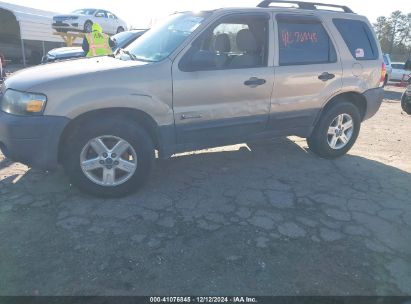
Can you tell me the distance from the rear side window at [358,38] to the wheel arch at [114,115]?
2.91 meters

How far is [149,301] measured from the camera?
8.06 ft

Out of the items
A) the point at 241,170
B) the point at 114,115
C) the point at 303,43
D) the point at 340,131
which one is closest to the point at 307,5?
the point at 303,43

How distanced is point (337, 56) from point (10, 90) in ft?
12.8

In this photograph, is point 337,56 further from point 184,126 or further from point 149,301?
point 149,301

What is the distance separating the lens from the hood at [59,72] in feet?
11.3

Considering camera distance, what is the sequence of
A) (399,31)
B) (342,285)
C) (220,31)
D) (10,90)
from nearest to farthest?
1. (342,285)
2. (10,90)
3. (220,31)
4. (399,31)

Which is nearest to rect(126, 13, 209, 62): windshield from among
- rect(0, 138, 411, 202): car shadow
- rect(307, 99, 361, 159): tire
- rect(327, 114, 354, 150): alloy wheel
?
rect(0, 138, 411, 202): car shadow

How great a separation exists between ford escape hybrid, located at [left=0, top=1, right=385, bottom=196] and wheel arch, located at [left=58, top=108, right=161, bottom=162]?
10 millimetres

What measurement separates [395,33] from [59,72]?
2293 inches

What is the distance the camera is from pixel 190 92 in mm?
3877

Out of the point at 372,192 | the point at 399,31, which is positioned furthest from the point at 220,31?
the point at 399,31

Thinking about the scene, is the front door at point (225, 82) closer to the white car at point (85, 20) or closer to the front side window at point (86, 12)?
the white car at point (85, 20)

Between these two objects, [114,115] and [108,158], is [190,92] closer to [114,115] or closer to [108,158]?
[114,115]

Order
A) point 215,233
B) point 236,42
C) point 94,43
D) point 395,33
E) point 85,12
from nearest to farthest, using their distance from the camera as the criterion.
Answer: point 215,233 < point 236,42 < point 94,43 < point 85,12 < point 395,33
